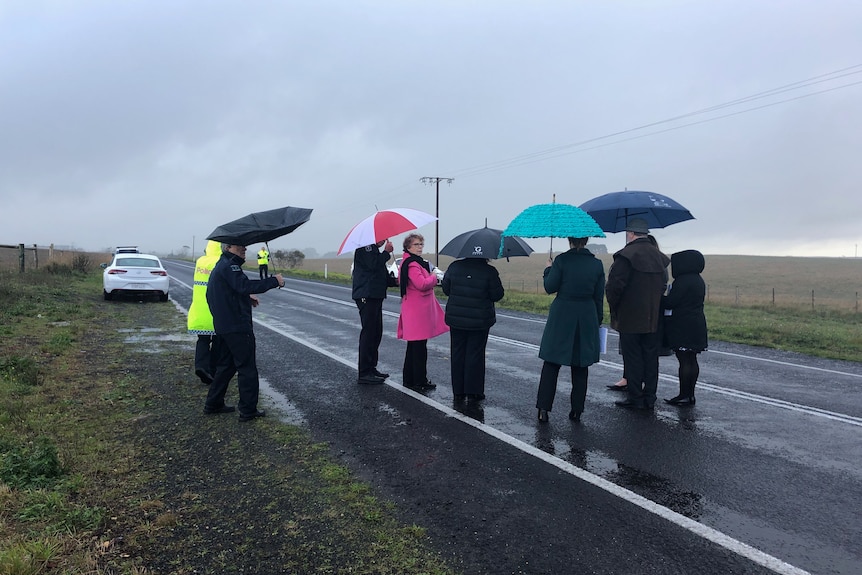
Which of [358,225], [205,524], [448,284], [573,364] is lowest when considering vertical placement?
[205,524]

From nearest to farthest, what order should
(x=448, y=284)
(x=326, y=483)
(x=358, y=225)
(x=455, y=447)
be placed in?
1. (x=326, y=483)
2. (x=455, y=447)
3. (x=448, y=284)
4. (x=358, y=225)

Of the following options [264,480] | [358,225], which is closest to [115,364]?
[358,225]

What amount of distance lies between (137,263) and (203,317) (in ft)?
42.8

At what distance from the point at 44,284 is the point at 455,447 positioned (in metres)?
19.3

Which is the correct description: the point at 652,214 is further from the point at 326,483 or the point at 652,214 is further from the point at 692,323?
the point at 326,483

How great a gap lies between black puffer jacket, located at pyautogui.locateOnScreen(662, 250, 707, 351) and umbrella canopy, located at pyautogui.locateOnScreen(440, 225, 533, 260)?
1.80 m

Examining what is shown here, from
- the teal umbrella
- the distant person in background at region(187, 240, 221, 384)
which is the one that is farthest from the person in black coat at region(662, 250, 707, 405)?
the distant person in background at region(187, 240, 221, 384)

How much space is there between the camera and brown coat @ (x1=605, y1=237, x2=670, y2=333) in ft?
19.4

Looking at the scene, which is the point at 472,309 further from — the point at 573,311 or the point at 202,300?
the point at 202,300

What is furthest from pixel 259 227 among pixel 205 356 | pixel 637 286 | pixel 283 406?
pixel 637 286

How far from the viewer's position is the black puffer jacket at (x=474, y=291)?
5957 mm

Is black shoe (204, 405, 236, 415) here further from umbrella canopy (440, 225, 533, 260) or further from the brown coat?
the brown coat

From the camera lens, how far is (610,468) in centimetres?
432

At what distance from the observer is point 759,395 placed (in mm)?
6754
